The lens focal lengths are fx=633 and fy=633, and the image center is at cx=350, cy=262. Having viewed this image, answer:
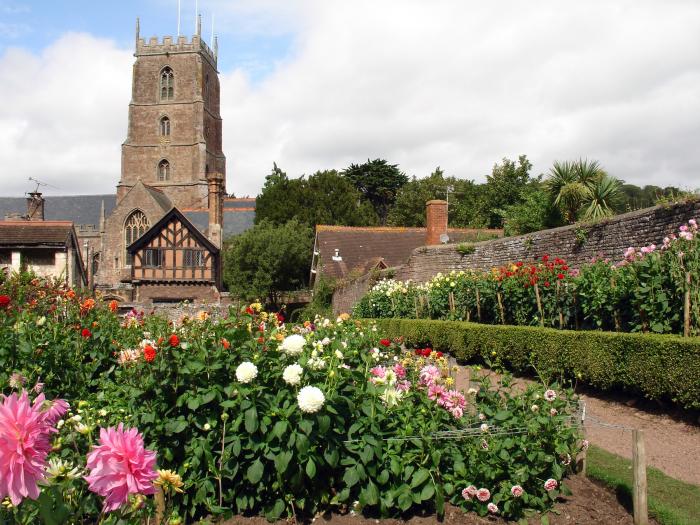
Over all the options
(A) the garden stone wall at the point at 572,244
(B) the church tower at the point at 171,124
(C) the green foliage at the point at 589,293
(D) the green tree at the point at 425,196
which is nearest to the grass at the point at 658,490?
(C) the green foliage at the point at 589,293

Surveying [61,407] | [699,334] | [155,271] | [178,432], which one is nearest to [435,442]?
[178,432]

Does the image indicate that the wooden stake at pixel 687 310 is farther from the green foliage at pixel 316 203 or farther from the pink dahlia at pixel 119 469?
the green foliage at pixel 316 203

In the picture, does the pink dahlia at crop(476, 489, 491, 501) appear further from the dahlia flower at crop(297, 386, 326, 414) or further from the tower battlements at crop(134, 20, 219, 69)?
the tower battlements at crop(134, 20, 219, 69)

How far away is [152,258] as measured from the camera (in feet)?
130

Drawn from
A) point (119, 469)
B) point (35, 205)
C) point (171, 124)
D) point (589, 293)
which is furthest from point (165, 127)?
point (119, 469)

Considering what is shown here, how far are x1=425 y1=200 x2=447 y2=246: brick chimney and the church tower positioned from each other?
1552 inches

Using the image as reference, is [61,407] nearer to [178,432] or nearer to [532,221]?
[178,432]

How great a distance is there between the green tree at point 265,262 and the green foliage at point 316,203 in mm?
5462

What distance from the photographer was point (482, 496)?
13.6ft

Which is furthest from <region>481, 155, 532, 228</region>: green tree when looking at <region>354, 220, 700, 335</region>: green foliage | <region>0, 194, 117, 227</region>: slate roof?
<region>0, 194, 117, 227</region>: slate roof

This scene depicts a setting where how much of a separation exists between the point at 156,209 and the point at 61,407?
170 ft

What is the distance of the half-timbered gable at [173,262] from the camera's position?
39219 mm

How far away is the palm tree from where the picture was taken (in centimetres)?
1691

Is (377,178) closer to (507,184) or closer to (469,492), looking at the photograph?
(507,184)
